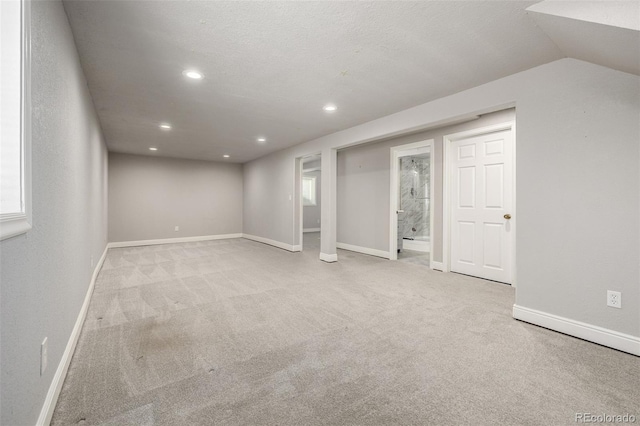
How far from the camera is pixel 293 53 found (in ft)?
7.71

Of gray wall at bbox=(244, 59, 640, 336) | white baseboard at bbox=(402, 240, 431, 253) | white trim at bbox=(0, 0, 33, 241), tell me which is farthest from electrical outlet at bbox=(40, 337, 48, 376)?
white baseboard at bbox=(402, 240, 431, 253)

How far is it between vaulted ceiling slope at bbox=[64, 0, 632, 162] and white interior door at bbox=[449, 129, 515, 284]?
4.36 ft

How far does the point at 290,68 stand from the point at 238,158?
17.7ft

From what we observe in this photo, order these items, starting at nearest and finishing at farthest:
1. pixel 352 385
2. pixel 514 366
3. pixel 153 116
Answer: pixel 352 385 < pixel 514 366 < pixel 153 116

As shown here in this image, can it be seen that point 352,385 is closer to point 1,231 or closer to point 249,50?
point 1,231

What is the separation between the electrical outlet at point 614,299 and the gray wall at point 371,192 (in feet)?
7.71

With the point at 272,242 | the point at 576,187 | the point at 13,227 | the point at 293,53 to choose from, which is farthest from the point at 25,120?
the point at 272,242

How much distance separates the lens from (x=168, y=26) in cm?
199

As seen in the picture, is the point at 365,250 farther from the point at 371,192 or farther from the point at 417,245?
the point at 417,245

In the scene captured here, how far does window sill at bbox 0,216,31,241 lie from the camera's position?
0.92m

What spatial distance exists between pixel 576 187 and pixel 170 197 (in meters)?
7.89

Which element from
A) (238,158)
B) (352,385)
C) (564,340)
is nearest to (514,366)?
(564,340)
